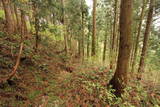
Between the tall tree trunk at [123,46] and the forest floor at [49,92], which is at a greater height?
the tall tree trunk at [123,46]

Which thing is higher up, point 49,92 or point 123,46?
point 123,46

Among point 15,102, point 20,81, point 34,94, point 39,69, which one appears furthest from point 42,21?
point 15,102

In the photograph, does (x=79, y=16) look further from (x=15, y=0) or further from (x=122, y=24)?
(x=122, y=24)

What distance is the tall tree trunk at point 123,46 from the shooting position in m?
3.49

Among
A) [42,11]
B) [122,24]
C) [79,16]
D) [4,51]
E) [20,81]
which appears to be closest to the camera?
[122,24]

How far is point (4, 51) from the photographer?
6.16 metres

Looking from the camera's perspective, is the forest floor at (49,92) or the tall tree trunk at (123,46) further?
the forest floor at (49,92)

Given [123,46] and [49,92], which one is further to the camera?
[49,92]

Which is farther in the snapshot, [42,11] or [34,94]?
[42,11]

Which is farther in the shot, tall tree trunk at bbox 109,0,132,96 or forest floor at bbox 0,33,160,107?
forest floor at bbox 0,33,160,107

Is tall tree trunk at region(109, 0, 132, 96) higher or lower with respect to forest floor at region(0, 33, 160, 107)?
higher

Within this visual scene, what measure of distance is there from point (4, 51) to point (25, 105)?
3.77m

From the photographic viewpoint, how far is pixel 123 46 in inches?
143

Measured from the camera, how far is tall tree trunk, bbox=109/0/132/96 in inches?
138
